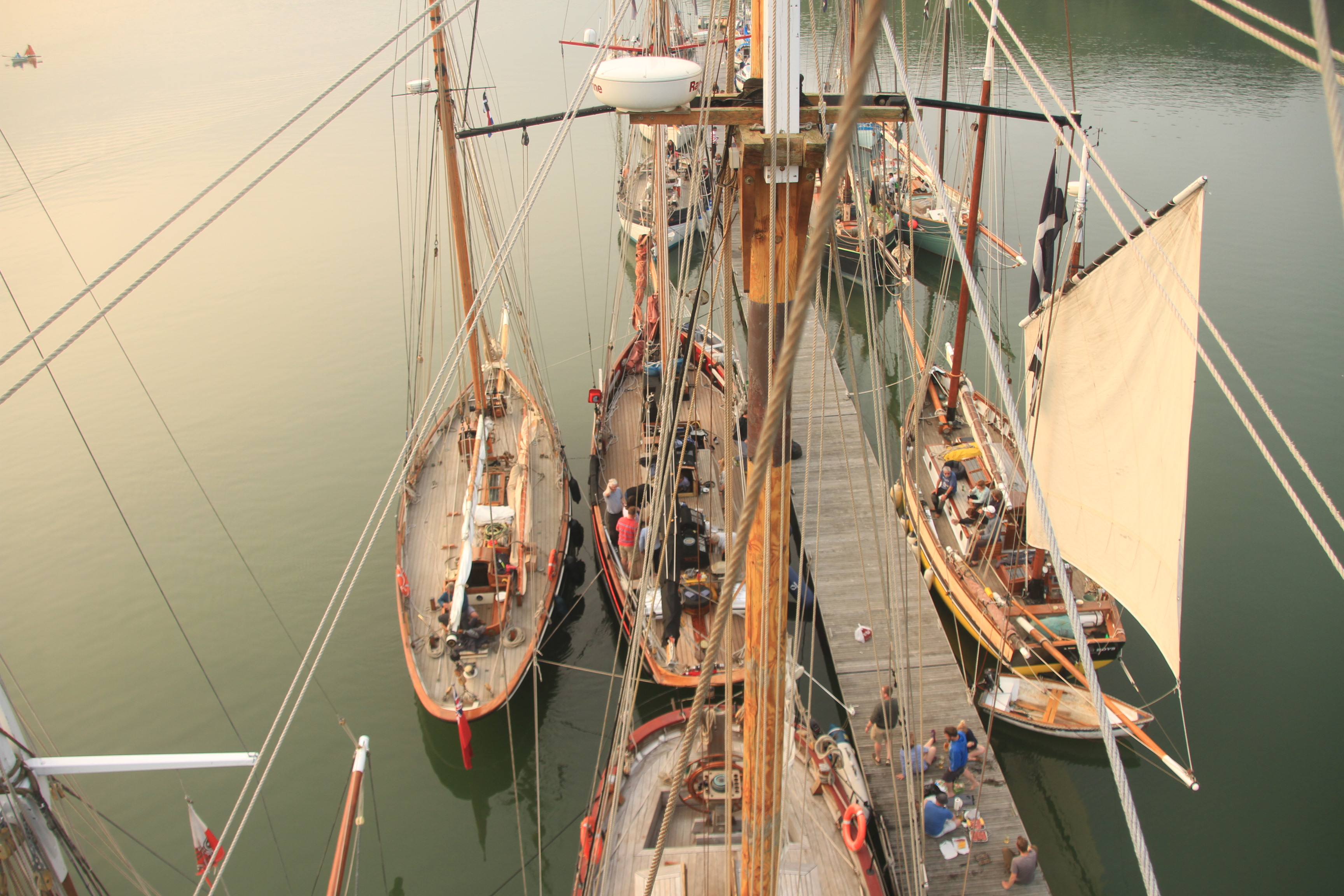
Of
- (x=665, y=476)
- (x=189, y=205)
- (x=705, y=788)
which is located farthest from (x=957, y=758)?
Answer: (x=189, y=205)

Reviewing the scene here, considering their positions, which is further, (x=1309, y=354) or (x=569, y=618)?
(x=1309, y=354)

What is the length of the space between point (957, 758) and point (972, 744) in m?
1.04

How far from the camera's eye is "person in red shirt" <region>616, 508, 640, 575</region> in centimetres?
1145

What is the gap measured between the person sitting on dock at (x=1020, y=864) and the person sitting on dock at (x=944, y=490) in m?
5.36

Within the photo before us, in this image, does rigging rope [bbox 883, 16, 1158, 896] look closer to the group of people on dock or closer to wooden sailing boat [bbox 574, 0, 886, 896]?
wooden sailing boat [bbox 574, 0, 886, 896]

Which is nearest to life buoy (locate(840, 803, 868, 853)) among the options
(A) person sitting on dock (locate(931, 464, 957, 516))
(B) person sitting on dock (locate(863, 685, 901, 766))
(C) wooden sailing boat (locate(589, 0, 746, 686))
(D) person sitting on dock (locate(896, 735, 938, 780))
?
(D) person sitting on dock (locate(896, 735, 938, 780))

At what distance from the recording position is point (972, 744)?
975 cm

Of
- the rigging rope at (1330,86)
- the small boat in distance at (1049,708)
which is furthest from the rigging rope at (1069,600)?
the small boat in distance at (1049,708)

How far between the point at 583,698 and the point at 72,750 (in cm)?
676

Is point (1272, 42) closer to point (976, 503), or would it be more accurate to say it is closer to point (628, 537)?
point (628, 537)

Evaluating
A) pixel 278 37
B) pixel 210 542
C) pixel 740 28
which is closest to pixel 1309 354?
pixel 210 542

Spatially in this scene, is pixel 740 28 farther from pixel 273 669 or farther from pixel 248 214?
pixel 273 669

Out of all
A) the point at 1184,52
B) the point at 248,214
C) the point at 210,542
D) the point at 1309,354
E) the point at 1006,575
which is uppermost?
the point at 1184,52

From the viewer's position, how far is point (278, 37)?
1736 inches
